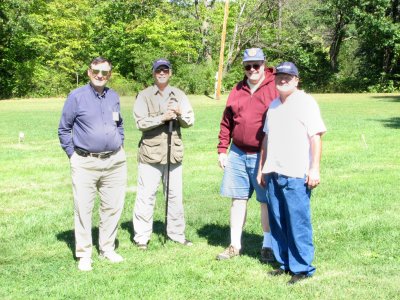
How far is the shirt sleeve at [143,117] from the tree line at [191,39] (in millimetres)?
34028

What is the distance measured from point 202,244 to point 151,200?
2.51 ft

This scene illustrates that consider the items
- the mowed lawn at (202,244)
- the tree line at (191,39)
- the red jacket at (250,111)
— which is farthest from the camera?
the tree line at (191,39)

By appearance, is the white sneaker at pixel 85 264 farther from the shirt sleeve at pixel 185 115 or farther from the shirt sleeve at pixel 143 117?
the shirt sleeve at pixel 185 115

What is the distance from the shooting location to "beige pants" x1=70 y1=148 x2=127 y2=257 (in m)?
5.37

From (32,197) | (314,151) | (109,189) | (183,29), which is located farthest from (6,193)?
(183,29)

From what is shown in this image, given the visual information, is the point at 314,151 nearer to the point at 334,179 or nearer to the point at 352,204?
the point at 352,204

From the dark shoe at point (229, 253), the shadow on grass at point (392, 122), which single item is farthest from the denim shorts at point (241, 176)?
the shadow on grass at point (392, 122)

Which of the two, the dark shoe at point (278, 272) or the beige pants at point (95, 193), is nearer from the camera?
the dark shoe at point (278, 272)

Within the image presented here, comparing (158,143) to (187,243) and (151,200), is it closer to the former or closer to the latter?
(151,200)

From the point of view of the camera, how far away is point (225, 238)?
6461 millimetres

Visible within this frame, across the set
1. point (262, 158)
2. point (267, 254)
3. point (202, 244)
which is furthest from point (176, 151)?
point (267, 254)

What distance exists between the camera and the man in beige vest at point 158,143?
586cm

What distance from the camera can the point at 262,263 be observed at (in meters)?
5.43

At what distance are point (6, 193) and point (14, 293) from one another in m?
4.82
